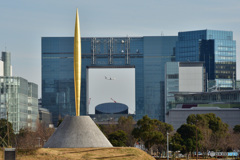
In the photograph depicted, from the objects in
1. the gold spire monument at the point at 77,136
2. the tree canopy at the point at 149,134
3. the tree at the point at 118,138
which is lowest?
the tree at the point at 118,138

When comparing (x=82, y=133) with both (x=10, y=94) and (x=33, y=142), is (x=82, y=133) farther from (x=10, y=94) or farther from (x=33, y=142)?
(x=10, y=94)

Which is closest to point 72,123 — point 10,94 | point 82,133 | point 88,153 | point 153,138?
point 82,133

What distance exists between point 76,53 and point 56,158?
2851cm

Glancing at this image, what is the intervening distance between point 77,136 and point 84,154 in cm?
1013

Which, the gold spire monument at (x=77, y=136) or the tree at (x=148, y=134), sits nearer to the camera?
the gold spire monument at (x=77, y=136)

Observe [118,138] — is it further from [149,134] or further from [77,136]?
[77,136]

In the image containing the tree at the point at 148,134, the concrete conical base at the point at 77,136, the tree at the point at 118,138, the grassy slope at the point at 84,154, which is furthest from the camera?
the tree at the point at 118,138

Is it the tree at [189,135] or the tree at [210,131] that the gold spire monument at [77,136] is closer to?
the tree at [189,135]

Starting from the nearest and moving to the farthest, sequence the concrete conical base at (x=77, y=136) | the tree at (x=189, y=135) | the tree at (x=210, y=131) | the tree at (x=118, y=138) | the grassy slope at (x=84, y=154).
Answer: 1. the grassy slope at (x=84, y=154)
2. the concrete conical base at (x=77, y=136)
3. the tree at (x=189, y=135)
4. the tree at (x=118, y=138)
5. the tree at (x=210, y=131)

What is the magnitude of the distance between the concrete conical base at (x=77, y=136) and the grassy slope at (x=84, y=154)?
13.9ft

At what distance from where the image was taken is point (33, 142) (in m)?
155

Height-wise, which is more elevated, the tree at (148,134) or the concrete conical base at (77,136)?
the concrete conical base at (77,136)

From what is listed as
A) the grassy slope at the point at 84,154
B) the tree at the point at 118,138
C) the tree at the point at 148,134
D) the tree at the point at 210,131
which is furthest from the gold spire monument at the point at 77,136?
the tree at the point at 210,131

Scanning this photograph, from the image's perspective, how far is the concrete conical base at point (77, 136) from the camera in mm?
103188
